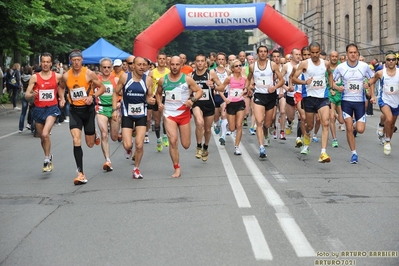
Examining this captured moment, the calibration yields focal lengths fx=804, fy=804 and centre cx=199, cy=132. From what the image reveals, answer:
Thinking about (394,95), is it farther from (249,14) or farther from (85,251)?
(249,14)

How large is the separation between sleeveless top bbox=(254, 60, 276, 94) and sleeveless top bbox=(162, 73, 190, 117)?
2604 millimetres

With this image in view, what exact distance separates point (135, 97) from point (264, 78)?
11.2 ft

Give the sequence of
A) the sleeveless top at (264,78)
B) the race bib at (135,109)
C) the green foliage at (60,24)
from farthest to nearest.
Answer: the green foliage at (60,24), the sleeveless top at (264,78), the race bib at (135,109)

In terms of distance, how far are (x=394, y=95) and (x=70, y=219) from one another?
7718 millimetres

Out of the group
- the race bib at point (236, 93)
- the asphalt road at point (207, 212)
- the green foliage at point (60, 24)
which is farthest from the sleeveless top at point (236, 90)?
the green foliage at point (60, 24)

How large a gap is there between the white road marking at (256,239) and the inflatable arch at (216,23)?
2223 cm

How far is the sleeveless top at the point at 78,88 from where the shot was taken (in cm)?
1155

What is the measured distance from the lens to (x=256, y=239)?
676 centimetres

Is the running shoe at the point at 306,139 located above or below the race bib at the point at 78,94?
below

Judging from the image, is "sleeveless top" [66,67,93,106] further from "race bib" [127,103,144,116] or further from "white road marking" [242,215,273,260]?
"white road marking" [242,215,273,260]

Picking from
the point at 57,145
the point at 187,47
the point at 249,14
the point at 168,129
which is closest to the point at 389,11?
the point at 249,14

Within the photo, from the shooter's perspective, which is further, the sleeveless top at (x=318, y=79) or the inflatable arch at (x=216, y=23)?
Result: the inflatable arch at (x=216, y=23)

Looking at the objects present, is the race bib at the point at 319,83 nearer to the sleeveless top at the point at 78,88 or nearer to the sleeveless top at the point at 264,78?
the sleeveless top at the point at 264,78

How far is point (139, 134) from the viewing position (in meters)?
11.5
